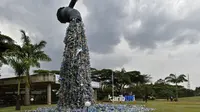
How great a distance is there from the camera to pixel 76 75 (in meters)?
15.0

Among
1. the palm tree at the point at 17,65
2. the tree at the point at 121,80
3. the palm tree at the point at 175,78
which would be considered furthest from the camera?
the palm tree at the point at 175,78

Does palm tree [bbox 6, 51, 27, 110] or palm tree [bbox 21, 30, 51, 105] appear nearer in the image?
palm tree [bbox 6, 51, 27, 110]

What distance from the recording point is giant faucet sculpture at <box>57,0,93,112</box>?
14820 mm

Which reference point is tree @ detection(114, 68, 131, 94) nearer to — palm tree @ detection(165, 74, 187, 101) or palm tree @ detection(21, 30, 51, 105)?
palm tree @ detection(165, 74, 187, 101)

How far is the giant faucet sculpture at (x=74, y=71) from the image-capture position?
14820 mm

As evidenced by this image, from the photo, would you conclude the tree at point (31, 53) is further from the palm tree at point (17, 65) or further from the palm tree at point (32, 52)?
the palm tree at point (17, 65)

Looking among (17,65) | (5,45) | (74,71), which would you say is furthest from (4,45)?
(74,71)

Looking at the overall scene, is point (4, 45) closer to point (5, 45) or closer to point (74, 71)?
point (5, 45)

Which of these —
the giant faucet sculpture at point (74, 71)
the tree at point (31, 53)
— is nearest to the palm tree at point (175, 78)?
the tree at point (31, 53)

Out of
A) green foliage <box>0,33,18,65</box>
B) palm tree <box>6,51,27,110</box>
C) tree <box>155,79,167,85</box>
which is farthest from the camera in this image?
tree <box>155,79,167,85</box>

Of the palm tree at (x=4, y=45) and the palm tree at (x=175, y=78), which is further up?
the palm tree at (x=4, y=45)

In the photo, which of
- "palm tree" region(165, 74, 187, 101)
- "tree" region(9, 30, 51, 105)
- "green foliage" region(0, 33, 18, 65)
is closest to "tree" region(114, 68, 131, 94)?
"palm tree" region(165, 74, 187, 101)

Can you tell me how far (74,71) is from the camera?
15.0 m

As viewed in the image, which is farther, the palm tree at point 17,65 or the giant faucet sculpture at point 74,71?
the palm tree at point 17,65
